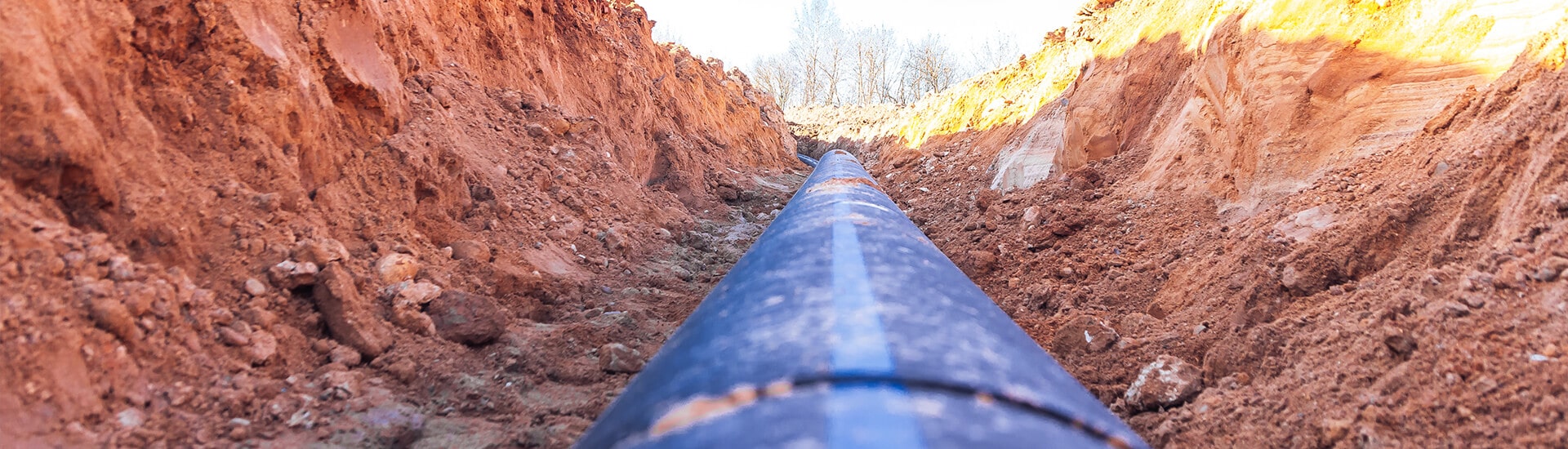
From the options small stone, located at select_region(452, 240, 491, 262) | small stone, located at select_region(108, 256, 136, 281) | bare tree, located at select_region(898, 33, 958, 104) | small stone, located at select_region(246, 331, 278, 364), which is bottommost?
bare tree, located at select_region(898, 33, 958, 104)

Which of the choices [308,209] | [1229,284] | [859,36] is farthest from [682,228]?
[859,36]

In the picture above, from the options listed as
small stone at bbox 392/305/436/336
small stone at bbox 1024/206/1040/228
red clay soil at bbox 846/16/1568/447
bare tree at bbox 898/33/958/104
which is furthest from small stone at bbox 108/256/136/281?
bare tree at bbox 898/33/958/104

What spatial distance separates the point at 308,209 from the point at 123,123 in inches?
30.4

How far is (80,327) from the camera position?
2.06 metres

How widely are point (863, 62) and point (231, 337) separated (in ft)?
130

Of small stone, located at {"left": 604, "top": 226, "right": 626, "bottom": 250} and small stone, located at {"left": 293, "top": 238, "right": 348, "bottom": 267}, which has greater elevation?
small stone, located at {"left": 293, "top": 238, "right": 348, "bottom": 267}

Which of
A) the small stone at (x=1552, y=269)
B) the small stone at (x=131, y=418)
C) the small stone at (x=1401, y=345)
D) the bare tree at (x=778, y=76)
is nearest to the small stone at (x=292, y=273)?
the small stone at (x=131, y=418)

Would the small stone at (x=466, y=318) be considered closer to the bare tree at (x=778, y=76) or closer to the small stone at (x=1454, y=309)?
the small stone at (x=1454, y=309)

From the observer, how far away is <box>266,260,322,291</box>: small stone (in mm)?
2850

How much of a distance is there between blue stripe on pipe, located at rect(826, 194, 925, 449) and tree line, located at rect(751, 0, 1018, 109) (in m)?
35.7

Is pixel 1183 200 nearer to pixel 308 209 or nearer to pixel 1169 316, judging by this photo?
pixel 1169 316

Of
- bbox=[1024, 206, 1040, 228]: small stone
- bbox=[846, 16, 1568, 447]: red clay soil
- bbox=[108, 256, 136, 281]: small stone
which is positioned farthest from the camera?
bbox=[1024, 206, 1040, 228]: small stone

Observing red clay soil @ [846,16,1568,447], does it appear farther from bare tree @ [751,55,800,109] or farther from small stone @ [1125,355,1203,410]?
bare tree @ [751,55,800,109]

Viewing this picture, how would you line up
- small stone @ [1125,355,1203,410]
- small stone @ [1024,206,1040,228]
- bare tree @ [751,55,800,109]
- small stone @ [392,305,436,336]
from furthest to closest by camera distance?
bare tree @ [751,55,800,109] → small stone @ [1024,206,1040,228] → small stone @ [392,305,436,336] → small stone @ [1125,355,1203,410]
